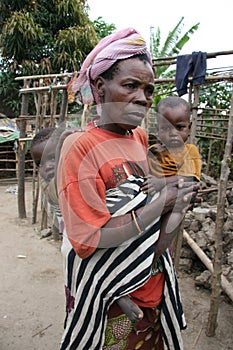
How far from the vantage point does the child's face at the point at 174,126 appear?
191cm

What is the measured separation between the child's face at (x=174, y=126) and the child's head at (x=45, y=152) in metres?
0.64

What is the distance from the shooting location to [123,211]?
1046 mm

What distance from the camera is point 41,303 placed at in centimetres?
311

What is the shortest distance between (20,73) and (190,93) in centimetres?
766

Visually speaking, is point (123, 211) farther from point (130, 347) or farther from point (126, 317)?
point (130, 347)

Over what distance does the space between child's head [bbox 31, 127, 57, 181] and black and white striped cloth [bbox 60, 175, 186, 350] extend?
1.88 ft

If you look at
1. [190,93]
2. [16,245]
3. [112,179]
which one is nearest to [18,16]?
[16,245]

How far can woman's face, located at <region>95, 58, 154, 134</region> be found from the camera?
1039 millimetres

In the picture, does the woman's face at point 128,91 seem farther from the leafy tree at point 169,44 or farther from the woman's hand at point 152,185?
the leafy tree at point 169,44

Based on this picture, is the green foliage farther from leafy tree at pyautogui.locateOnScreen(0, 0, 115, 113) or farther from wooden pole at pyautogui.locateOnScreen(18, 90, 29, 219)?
wooden pole at pyautogui.locateOnScreen(18, 90, 29, 219)

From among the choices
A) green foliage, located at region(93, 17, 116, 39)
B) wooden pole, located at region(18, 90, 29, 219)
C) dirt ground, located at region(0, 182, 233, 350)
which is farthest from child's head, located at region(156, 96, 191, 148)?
green foliage, located at region(93, 17, 116, 39)

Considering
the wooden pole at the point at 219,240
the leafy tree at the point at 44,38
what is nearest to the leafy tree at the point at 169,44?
the leafy tree at the point at 44,38

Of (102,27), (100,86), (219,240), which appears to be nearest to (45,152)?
(100,86)

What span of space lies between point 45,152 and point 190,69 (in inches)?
61.3
